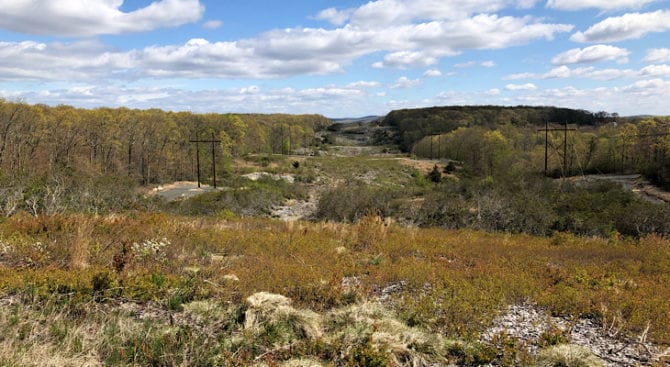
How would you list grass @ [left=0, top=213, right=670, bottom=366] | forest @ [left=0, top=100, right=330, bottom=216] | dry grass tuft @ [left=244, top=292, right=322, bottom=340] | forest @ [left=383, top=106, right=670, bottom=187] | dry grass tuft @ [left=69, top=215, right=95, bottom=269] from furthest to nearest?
forest @ [left=383, top=106, right=670, bottom=187], forest @ [left=0, top=100, right=330, bottom=216], dry grass tuft @ [left=69, top=215, right=95, bottom=269], dry grass tuft @ [left=244, top=292, right=322, bottom=340], grass @ [left=0, top=213, right=670, bottom=366]

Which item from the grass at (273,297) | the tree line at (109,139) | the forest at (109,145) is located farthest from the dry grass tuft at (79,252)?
the tree line at (109,139)

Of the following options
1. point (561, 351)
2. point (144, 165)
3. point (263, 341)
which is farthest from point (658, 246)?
point (144, 165)

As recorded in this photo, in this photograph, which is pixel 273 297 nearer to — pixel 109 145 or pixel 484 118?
pixel 109 145

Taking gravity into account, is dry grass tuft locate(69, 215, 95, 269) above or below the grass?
above

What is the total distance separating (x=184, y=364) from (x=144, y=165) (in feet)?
189

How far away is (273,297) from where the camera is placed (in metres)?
6.48

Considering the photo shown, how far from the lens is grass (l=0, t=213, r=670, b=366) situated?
17.1 feet

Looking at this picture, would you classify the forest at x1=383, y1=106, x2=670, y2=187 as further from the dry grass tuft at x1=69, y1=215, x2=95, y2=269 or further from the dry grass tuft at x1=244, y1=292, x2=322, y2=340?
the dry grass tuft at x1=69, y1=215, x2=95, y2=269

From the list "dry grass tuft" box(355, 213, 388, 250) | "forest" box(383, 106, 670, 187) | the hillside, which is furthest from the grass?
the hillside

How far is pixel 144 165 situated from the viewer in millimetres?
57062

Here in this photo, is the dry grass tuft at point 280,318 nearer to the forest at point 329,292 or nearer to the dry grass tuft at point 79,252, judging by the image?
the forest at point 329,292

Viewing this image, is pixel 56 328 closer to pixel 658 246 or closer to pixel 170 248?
pixel 170 248

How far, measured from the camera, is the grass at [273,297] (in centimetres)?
521

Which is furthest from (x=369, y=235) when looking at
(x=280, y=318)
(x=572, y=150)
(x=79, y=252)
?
(x=572, y=150)
